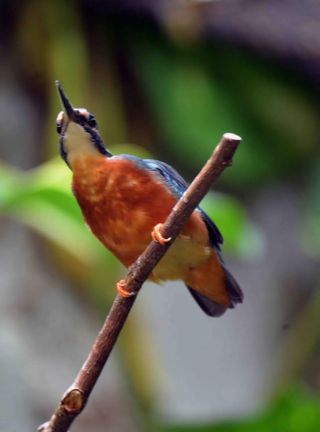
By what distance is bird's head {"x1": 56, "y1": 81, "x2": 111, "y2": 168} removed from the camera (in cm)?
64

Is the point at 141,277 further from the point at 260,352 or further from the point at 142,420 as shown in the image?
the point at 260,352

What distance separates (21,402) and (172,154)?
0.70m

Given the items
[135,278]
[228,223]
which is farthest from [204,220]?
[228,223]

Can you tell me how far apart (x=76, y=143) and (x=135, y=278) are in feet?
0.35

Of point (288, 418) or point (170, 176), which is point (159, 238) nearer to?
point (170, 176)

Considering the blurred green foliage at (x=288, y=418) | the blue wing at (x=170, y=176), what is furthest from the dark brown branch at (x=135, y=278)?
the blurred green foliage at (x=288, y=418)

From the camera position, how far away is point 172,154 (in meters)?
2.28

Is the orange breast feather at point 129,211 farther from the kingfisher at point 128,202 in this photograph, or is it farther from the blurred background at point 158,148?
the blurred background at point 158,148

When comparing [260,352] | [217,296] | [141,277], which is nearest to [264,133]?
[260,352]

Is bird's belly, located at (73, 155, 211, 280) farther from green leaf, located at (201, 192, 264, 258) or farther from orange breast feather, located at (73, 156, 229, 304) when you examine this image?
green leaf, located at (201, 192, 264, 258)

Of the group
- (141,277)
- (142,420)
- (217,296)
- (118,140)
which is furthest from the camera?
(118,140)

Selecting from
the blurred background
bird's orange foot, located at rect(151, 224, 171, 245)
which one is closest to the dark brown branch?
bird's orange foot, located at rect(151, 224, 171, 245)

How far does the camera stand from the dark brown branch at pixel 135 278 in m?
0.60

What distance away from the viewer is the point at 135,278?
0.66m
